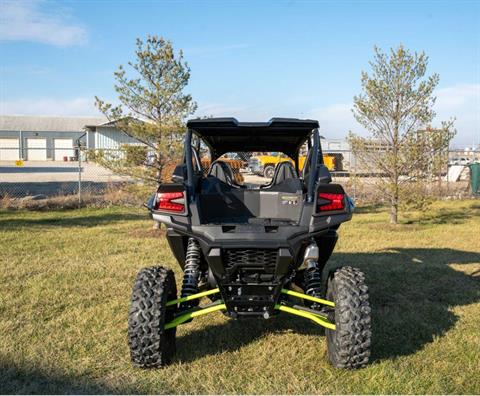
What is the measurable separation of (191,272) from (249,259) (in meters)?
0.66

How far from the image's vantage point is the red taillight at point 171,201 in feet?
12.8

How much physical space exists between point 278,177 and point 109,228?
6706mm

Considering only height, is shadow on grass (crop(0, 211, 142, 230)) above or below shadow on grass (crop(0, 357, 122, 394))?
above

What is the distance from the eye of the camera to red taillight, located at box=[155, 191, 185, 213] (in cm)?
390

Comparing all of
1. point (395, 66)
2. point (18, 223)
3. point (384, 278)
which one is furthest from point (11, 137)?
point (384, 278)

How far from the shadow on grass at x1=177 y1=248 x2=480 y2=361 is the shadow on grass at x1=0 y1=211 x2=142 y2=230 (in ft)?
20.9

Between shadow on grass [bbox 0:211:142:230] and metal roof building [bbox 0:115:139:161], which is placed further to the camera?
metal roof building [bbox 0:115:139:161]

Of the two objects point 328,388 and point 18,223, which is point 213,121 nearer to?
point 328,388

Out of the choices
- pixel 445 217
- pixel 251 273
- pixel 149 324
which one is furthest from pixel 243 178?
pixel 445 217

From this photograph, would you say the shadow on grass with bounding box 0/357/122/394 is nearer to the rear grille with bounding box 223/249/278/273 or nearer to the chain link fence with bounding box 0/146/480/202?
the rear grille with bounding box 223/249/278/273

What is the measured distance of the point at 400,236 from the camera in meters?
10.5

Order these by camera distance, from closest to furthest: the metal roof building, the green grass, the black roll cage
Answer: the green grass
the black roll cage
the metal roof building

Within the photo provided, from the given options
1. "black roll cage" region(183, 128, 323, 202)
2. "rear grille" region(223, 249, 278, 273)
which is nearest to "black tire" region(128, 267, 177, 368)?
"rear grille" region(223, 249, 278, 273)

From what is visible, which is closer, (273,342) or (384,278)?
(273,342)
